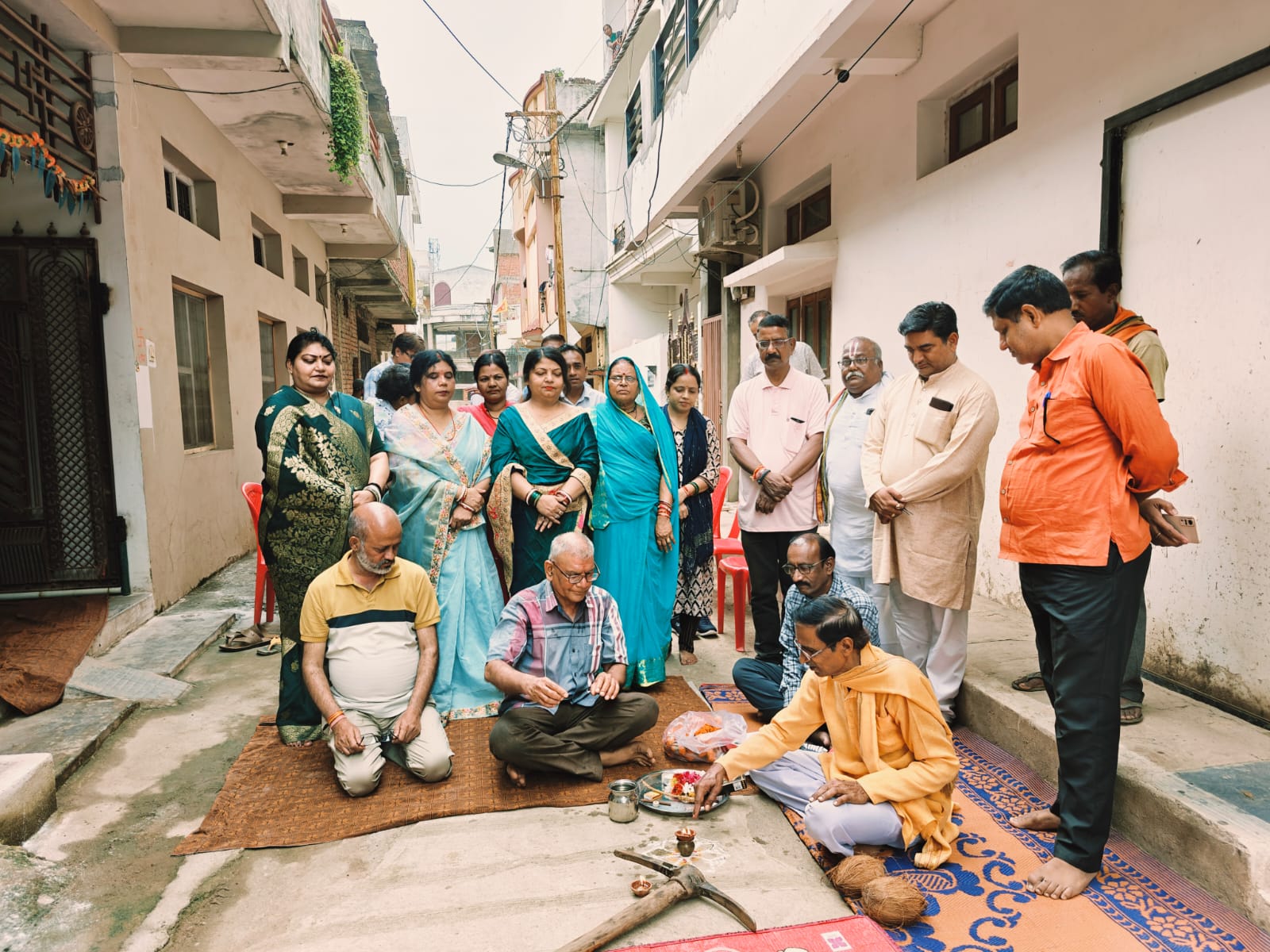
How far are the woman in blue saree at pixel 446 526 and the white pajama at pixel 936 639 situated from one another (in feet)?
6.35

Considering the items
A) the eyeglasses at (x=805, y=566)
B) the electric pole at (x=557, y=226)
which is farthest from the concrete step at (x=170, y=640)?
the electric pole at (x=557, y=226)

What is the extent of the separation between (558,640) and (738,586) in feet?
6.75

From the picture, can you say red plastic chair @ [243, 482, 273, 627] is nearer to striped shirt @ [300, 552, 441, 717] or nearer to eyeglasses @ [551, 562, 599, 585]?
striped shirt @ [300, 552, 441, 717]

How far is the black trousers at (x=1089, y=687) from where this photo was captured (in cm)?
240

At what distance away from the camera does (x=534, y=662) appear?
3.29 m

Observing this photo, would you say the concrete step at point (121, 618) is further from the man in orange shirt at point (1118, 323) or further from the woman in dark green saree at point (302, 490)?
the man in orange shirt at point (1118, 323)

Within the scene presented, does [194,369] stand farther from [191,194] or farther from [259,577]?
[259,577]

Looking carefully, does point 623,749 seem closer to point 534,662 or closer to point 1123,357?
point 534,662

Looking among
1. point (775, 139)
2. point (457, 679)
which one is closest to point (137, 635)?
point (457, 679)

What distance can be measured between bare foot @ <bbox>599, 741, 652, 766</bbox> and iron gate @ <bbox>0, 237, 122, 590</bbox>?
11.3ft

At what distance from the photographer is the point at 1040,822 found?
2.75m

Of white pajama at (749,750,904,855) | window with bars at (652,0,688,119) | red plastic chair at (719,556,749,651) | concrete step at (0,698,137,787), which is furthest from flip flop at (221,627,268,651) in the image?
window with bars at (652,0,688,119)

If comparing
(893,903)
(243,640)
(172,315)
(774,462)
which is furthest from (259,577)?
(893,903)

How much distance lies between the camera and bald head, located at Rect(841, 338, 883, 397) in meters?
3.98
